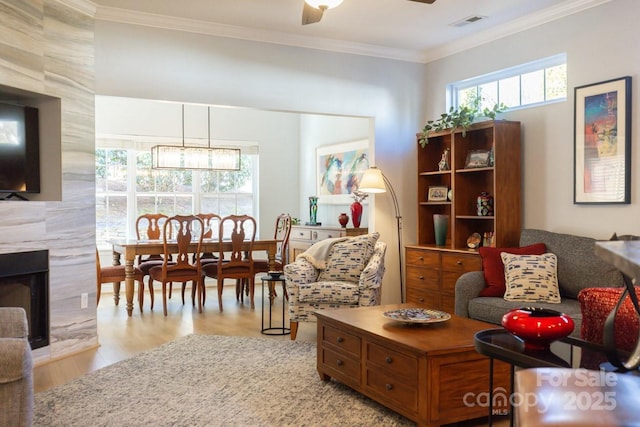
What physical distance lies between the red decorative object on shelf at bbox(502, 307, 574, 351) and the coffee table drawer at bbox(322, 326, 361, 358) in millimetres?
1413

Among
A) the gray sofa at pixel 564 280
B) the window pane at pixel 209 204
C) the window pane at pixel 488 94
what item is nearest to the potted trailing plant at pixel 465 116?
the window pane at pixel 488 94

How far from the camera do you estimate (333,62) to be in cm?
595

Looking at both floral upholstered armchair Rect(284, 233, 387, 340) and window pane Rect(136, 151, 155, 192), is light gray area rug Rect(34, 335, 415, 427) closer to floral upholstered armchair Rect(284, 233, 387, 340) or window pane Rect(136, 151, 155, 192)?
floral upholstered armchair Rect(284, 233, 387, 340)

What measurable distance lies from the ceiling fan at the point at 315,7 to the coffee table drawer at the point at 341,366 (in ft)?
6.93

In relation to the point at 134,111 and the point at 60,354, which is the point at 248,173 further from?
the point at 60,354

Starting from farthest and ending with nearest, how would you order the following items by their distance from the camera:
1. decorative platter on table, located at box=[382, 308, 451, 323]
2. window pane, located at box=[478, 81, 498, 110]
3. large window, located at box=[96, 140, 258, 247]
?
large window, located at box=[96, 140, 258, 247]
window pane, located at box=[478, 81, 498, 110]
decorative platter on table, located at box=[382, 308, 451, 323]

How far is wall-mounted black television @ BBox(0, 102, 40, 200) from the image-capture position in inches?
171

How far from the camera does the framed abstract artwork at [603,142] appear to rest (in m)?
4.32

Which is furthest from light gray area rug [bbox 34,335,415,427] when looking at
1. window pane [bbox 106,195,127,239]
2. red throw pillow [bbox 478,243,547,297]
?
window pane [bbox 106,195,127,239]

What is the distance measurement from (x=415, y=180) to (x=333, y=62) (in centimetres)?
154

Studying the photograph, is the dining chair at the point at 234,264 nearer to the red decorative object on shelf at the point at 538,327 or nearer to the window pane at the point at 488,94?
the window pane at the point at 488,94

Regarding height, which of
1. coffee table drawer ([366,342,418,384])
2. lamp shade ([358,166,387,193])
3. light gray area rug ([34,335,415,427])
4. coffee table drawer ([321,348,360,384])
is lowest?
light gray area rug ([34,335,415,427])

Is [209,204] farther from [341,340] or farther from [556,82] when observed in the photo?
[341,340]

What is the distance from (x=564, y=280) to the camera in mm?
4398
